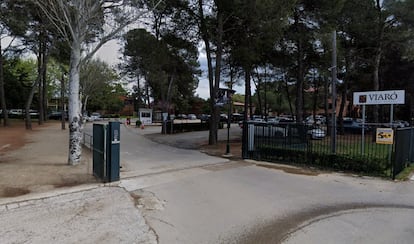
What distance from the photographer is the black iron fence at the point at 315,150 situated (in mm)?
8578

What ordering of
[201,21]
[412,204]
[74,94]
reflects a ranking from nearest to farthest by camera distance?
[412,204], [74,94], [201,21]

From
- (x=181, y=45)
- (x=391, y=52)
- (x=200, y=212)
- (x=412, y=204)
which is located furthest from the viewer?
(x=391, y=52)

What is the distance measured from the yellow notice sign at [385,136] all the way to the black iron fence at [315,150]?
21cm

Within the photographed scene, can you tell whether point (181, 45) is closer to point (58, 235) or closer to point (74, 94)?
point (74, 94)

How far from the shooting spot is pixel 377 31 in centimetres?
1897

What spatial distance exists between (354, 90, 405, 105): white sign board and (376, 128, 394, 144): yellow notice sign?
2.33m

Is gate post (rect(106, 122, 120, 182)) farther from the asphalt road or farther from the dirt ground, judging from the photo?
the dirt ground

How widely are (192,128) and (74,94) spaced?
19.0m

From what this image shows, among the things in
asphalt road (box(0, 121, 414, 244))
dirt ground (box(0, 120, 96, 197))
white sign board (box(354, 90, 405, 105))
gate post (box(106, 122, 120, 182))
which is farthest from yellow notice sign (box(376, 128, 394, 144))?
dirt ground (box(0, 120, 96, 197))

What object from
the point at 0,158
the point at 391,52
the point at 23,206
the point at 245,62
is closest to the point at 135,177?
the point at 23,206

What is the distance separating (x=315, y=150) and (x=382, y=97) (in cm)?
335

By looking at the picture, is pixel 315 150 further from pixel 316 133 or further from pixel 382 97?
pixel 382 97

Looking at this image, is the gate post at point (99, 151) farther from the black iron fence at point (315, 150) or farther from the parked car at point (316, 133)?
the parked car at point (316, 133)

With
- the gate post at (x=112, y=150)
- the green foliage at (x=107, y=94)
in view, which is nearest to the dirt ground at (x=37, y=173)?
the gate post at (x=112, y=150)
